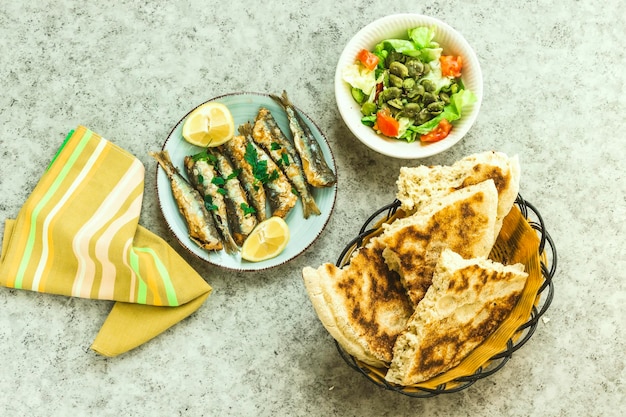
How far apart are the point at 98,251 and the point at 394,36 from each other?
6.54ft

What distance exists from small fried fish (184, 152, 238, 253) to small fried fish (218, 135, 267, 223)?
0.11 m

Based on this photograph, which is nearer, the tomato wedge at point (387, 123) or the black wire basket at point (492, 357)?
the black wire basket at point (492, 357)

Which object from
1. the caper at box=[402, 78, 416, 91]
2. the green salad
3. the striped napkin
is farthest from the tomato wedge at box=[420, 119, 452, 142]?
the striped napkin

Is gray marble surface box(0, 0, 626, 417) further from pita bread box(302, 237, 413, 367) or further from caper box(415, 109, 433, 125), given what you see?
pita bread box(302, 237, 413, 367)

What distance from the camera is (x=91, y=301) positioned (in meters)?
3.43

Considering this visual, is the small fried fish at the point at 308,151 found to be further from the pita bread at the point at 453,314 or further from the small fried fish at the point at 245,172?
the pita bread at the point at 453,314

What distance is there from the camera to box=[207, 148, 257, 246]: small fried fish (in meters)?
3.34

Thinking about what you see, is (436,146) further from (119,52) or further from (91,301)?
(91,301)

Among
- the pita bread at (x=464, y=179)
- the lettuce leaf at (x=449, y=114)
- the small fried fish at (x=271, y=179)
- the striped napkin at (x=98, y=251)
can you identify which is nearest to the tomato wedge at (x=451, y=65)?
the lettuce leaf at (x=449, y=114)

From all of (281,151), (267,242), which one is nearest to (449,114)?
(281,151)

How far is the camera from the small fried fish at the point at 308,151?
10.8ft

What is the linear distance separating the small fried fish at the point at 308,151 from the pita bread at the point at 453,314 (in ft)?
2.83

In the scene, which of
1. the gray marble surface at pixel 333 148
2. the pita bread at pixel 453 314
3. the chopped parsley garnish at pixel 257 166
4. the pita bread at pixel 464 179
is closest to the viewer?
the pita bread at pixel 453 314

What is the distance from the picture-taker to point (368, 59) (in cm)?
323
